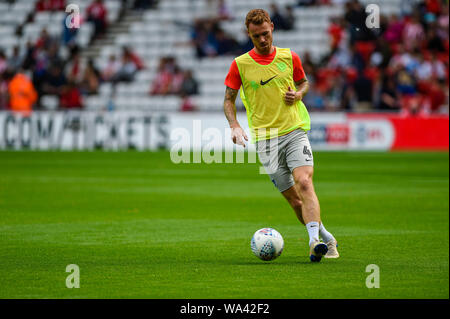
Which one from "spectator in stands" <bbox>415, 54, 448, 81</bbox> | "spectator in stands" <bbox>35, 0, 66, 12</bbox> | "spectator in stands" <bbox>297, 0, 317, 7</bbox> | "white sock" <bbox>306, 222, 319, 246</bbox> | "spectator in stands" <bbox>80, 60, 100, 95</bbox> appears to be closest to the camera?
"white sock" <bbox>306, 222, 319, 246</bbox>

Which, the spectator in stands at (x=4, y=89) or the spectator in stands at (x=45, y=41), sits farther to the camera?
the spectator in stands at (x=45, y=41)

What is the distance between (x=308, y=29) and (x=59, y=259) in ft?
81.2

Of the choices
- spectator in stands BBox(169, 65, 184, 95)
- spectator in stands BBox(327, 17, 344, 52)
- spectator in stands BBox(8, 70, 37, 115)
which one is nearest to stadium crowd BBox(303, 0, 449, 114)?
spectator in stands BBox(327, 17, 344, 52)

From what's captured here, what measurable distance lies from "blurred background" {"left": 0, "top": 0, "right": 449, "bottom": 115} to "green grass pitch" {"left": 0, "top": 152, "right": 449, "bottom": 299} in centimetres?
637

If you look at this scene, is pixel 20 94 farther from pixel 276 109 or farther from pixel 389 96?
pixel 276 109

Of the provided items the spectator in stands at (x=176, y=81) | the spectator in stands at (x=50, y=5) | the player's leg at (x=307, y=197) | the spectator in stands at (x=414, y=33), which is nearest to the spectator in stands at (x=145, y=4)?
the spectator in stands at (x=50, y=5)

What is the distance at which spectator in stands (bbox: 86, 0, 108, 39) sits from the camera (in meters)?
36.4

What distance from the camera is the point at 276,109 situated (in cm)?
922

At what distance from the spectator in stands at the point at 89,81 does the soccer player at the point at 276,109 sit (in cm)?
2433

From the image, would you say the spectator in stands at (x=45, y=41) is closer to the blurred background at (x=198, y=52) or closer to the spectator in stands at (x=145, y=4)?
the blurred background at (x=198, y=52)

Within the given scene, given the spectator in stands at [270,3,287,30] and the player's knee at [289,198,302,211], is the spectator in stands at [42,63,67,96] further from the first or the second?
the player's knee at [289,198,302,211]

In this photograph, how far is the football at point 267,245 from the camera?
881 cm

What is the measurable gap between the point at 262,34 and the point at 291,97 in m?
0.72

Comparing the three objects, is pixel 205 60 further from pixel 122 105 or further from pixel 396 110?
pixel 396 110
